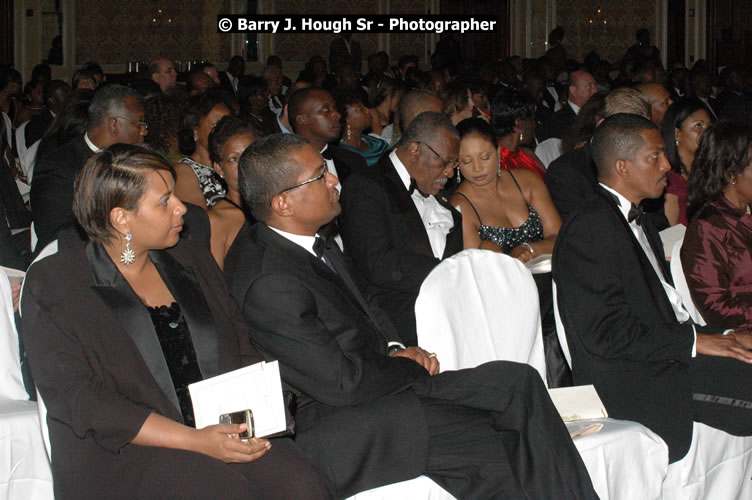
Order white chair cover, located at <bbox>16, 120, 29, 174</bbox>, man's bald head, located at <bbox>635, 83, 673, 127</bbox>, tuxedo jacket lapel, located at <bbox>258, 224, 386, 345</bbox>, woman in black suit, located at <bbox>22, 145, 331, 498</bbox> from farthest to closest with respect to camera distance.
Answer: white chair cover, located at <bbox>16, 120, 29, 174</bbox> → man's bald head, located at <bbox>635, 83, 673, 127</bbox> → tuxedo jacket lapel, located at <bbox>258, 224, 386, 345</bbox> → woman in black suit, located at <bbox>22, 145, 331, 498</bbox>

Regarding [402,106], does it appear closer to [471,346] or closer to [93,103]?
[93,103]

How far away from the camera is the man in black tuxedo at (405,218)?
3770mm

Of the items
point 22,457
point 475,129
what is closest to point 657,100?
point 475,129

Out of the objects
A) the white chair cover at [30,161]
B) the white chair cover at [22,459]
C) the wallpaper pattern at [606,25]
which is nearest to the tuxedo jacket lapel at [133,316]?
the white chair cover at [22,459]

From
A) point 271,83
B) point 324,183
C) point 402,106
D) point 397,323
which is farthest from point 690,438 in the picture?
point 271,83

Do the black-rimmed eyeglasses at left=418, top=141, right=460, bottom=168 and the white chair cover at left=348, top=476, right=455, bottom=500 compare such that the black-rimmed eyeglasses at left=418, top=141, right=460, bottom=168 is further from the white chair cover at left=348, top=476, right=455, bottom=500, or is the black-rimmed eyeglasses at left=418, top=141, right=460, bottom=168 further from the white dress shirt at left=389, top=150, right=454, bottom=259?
the white chair cover at left=348, top=476, right=455, bottom=500

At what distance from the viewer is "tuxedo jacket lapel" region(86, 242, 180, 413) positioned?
2426 millimetres

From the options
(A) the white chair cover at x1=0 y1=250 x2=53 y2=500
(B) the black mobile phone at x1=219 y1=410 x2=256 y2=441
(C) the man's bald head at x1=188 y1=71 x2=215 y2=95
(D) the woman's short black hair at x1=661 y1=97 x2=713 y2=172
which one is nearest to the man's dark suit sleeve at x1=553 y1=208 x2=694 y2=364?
(B) the black mobile phone at x1=219 y1=410 x2=256 y2=441

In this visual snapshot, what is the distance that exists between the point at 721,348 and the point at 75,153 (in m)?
3.12

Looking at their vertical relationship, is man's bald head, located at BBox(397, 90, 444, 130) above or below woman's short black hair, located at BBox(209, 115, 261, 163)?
above

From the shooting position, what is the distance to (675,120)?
193 inches

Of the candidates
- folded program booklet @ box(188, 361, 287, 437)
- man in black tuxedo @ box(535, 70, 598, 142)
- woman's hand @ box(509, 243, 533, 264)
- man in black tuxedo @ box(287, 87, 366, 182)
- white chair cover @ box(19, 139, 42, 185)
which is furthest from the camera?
man in black tuxedo @ box(535, 70, 598, 142)

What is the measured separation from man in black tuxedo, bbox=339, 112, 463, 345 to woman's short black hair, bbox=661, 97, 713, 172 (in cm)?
149

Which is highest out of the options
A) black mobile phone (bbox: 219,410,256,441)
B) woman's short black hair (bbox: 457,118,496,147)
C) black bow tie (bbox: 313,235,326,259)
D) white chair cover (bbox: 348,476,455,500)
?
woman's short black hair (bbox: 457,118,496,147)
